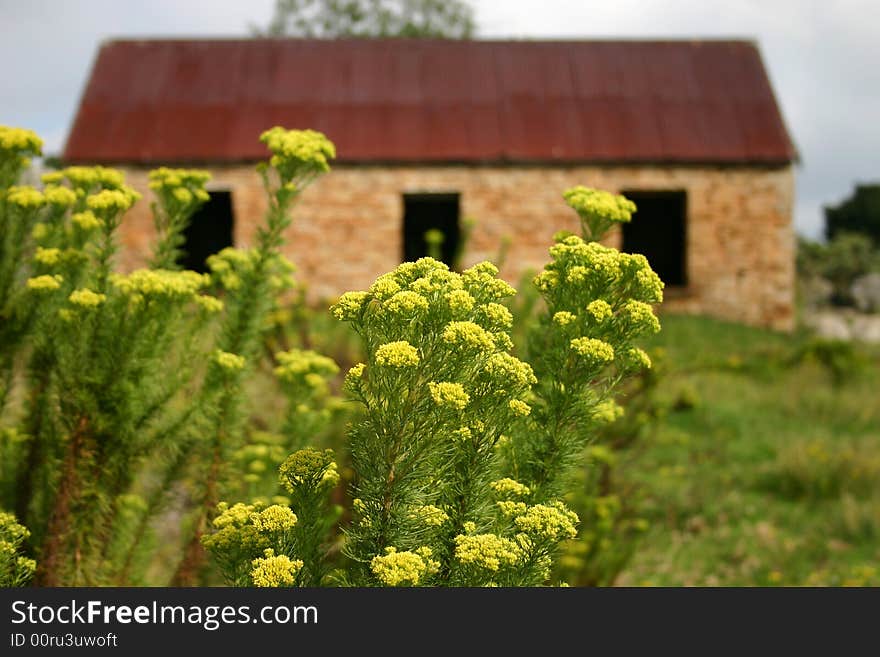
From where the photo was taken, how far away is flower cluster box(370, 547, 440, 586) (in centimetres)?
163

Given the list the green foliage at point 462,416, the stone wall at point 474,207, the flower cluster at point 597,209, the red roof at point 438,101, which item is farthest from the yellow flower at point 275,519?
the red roof at point 438,101

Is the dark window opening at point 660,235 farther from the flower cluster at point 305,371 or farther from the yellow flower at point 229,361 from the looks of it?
the yellow flower at point 229,361

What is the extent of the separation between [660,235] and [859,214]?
29.4 m

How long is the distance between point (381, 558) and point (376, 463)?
19cm

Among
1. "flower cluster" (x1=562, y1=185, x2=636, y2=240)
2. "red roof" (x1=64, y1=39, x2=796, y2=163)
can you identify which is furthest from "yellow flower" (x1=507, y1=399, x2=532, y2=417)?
"red roof" (x1=64, y1=39, x2=796, y2=163)

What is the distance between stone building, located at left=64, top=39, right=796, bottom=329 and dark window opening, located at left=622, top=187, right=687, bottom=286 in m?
3.33

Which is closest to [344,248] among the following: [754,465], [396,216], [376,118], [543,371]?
[396,216]

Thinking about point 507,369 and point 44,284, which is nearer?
point 507,369

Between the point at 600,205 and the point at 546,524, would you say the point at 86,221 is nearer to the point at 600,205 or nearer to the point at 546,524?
the point at 600,205

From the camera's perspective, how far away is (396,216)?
16219 millimetres

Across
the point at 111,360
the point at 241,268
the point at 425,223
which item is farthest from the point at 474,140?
the point at 111,360

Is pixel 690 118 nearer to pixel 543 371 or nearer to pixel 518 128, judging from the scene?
pixel 518 128

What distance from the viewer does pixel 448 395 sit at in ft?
5.33

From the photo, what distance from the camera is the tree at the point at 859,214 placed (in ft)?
149
